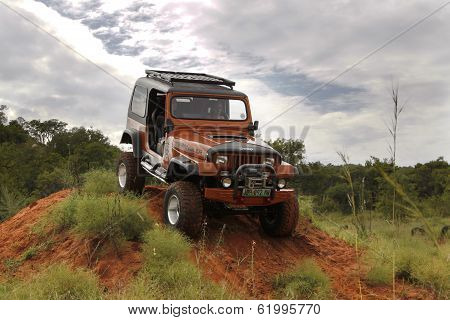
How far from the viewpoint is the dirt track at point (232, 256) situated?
676cm

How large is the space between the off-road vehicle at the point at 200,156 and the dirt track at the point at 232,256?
42cm

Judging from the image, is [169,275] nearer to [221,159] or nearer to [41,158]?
[221,159]

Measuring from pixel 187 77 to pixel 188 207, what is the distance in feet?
10.5

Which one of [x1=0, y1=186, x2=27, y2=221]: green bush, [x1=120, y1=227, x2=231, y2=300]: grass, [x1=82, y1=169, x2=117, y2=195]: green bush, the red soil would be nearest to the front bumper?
the red soil

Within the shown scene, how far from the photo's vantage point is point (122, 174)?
9930mm

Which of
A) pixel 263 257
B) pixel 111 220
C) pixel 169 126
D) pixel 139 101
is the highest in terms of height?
pixel 139 101

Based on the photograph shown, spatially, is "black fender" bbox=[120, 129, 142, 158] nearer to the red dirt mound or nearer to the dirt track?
the dirt track

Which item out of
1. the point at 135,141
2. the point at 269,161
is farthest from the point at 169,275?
the point at 135,141

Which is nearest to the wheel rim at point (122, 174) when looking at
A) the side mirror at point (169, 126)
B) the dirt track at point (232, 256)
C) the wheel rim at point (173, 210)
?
the dirt track at point (232, 256)

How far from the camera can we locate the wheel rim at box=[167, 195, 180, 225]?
7.65 meters

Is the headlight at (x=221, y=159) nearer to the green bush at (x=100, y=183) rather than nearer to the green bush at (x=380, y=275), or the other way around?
the green bush at (x=380, y=275)

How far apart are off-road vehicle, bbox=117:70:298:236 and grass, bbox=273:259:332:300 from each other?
1206 millimetres

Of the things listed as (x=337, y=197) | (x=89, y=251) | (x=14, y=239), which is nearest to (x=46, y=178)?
(x=337, y=197)

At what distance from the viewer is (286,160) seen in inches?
328
